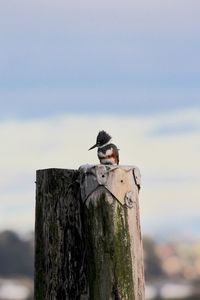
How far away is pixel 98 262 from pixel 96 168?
568 millimetres

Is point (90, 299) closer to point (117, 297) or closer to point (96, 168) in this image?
point (117, 297)

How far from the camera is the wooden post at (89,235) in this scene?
6.32m

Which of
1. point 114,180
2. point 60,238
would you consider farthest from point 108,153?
point 60,238

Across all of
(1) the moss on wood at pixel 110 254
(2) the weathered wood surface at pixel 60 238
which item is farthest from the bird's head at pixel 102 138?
(1) the moss on wood at pixel 110 254

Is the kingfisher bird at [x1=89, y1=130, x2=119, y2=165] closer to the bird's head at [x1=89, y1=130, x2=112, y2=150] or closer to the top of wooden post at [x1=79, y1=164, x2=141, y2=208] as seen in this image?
the bird's head at [x1=89, y1=130, x2=112, y2=150]

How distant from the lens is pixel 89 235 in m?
6.36

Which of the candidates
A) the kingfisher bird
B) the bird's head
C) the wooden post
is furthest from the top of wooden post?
the bird's head

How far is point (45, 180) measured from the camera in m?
6.57

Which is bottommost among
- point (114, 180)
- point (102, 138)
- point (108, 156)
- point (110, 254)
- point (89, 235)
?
point (110, 254)

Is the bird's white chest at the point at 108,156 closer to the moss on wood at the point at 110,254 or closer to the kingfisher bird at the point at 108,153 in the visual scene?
the kingfisher bird at the point at 108,153

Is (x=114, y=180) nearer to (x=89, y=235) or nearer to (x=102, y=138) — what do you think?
(x=89, y=235)

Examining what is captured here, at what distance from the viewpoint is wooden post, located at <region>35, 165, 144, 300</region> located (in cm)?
632

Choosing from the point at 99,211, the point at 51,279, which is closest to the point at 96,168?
the point at 99,211

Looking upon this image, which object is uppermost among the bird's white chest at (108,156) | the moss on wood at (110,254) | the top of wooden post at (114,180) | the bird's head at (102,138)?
the bird's head at (102,138)
